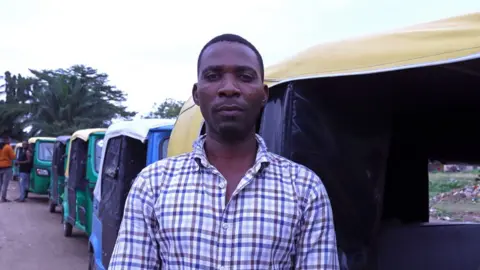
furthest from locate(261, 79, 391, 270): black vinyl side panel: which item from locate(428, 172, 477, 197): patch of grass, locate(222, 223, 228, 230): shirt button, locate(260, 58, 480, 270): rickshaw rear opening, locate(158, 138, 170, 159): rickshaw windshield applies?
locate(428, 172, 477, 197): patch of grass

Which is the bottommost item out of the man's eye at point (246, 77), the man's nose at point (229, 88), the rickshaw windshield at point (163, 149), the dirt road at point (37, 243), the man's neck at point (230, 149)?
the dirt road at point (37, 243)

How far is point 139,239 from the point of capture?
73.1 inches

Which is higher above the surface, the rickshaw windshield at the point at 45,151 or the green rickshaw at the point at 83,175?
the rickshaw windshield at the point at 45,151

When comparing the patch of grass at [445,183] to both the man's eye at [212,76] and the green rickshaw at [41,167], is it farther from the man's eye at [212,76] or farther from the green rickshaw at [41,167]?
the man's eye at [212,76]

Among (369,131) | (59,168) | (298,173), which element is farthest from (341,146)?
(59,168)

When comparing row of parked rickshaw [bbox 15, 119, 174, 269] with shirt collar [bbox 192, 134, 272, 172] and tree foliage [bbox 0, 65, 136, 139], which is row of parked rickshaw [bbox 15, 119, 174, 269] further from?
tree foliage [bbox 0, 65, 136, 139]

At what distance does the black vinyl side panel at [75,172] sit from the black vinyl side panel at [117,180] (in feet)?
11.7

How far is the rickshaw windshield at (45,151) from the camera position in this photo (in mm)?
17406

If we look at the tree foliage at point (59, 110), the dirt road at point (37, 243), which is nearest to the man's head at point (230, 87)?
the dirt road at point (37, 243)

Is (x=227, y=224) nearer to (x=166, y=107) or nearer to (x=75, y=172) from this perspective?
(x=75, y=172)

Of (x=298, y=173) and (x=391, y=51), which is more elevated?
(x=391, y=51)

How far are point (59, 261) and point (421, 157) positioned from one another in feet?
20.9

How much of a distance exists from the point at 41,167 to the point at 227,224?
16.3m

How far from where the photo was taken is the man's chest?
5.91 feet
